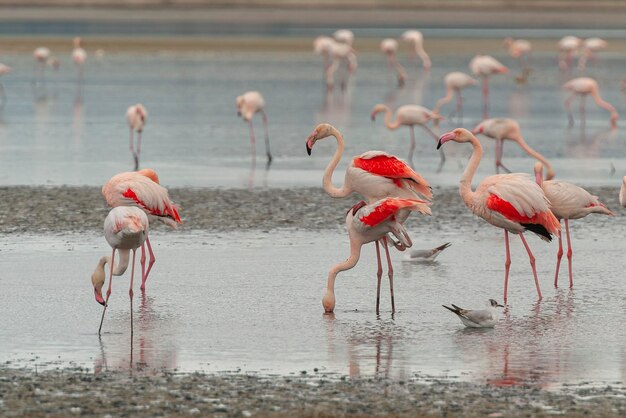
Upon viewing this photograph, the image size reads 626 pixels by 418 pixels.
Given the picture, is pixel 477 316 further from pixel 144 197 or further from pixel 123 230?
pixel 144 197

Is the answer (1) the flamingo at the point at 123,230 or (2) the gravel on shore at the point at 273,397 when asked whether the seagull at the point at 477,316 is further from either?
(1) the flamingo at the point at 123,230

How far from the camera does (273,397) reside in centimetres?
724

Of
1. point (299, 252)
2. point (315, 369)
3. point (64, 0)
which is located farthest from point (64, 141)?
point (64, 0)

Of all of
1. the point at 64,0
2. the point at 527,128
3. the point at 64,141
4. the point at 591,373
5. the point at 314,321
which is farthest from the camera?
A: the point at 64,0

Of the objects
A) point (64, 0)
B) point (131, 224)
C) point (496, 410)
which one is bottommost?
point (496, 410)

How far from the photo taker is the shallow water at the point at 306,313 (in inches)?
321

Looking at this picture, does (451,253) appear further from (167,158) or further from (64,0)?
(64,0)

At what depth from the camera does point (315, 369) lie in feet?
26.2

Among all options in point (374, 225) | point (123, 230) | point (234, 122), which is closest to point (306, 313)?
point (374, 225)

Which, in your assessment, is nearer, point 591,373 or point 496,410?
point 496,410

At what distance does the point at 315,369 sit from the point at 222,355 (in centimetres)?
70

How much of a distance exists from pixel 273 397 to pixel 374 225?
2.66 m

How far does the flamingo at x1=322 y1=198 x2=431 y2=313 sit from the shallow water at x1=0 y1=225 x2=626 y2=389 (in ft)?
0.74

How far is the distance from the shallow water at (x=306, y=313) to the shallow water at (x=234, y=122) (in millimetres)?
4396
